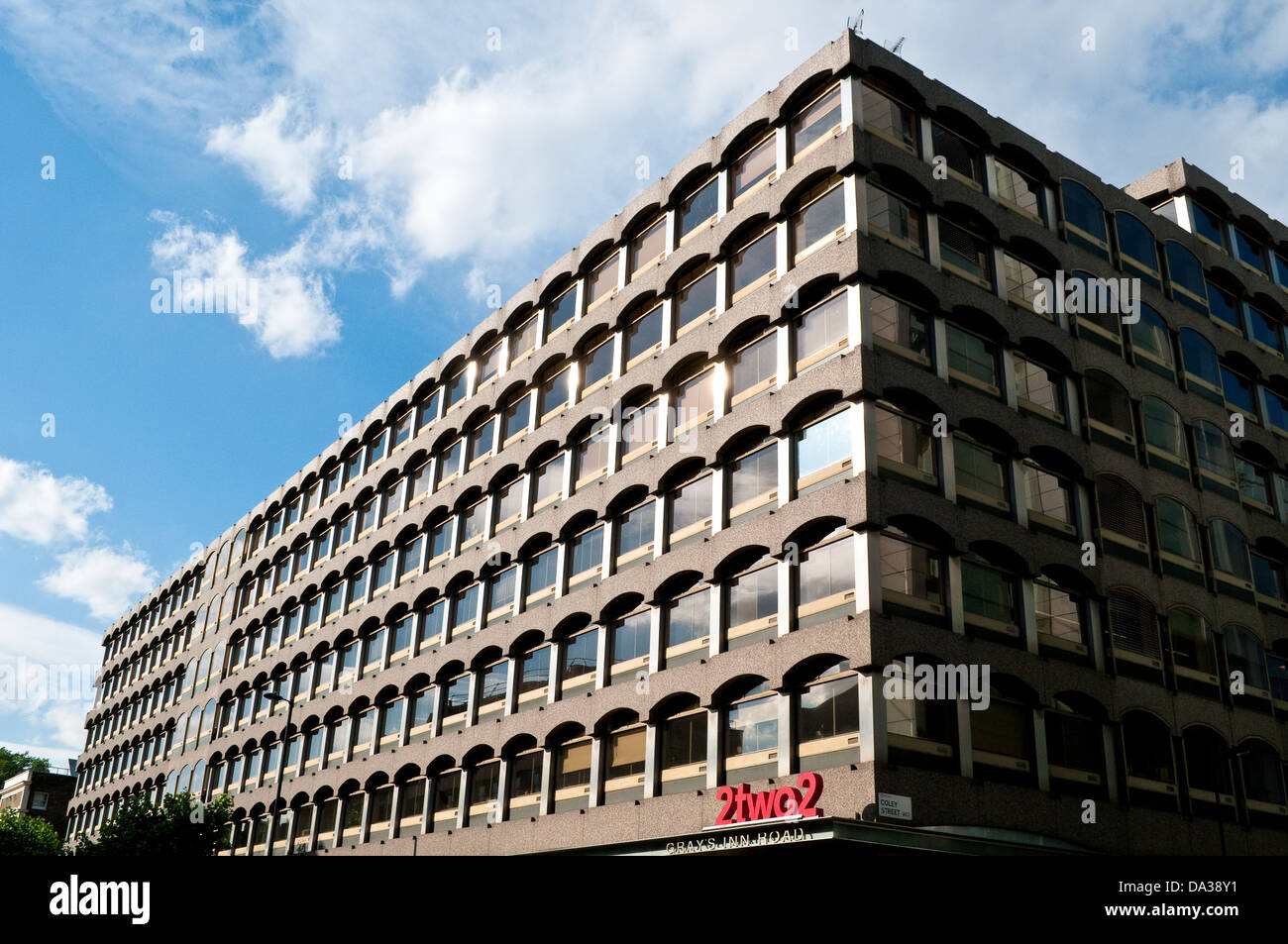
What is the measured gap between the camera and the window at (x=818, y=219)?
34969 millimetres

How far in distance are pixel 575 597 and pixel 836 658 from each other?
13.8 m

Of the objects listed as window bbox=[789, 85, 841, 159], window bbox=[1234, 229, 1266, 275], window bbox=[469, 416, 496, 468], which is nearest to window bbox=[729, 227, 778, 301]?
window bbox=[789, 85, 841, 159]

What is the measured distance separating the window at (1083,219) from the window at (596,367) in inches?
716

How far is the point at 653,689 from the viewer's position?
35.5 meters

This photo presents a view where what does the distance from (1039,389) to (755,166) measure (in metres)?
→ 12.9

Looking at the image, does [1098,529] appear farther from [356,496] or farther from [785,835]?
[356,496]

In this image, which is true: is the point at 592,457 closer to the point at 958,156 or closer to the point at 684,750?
the point at 684,750

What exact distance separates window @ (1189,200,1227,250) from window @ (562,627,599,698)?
30.9 metres

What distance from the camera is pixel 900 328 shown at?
33.8 metres

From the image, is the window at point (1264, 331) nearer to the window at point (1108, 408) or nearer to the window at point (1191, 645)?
the window at point (1108, 408)

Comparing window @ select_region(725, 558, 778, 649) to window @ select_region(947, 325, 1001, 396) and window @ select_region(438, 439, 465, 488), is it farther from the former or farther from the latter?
window @ select_region(438, 439, 465, 488)

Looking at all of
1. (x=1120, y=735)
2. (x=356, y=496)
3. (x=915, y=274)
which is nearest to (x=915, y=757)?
(x=1120, y=735)

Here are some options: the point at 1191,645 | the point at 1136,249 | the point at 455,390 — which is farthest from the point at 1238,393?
the point at 455,390
